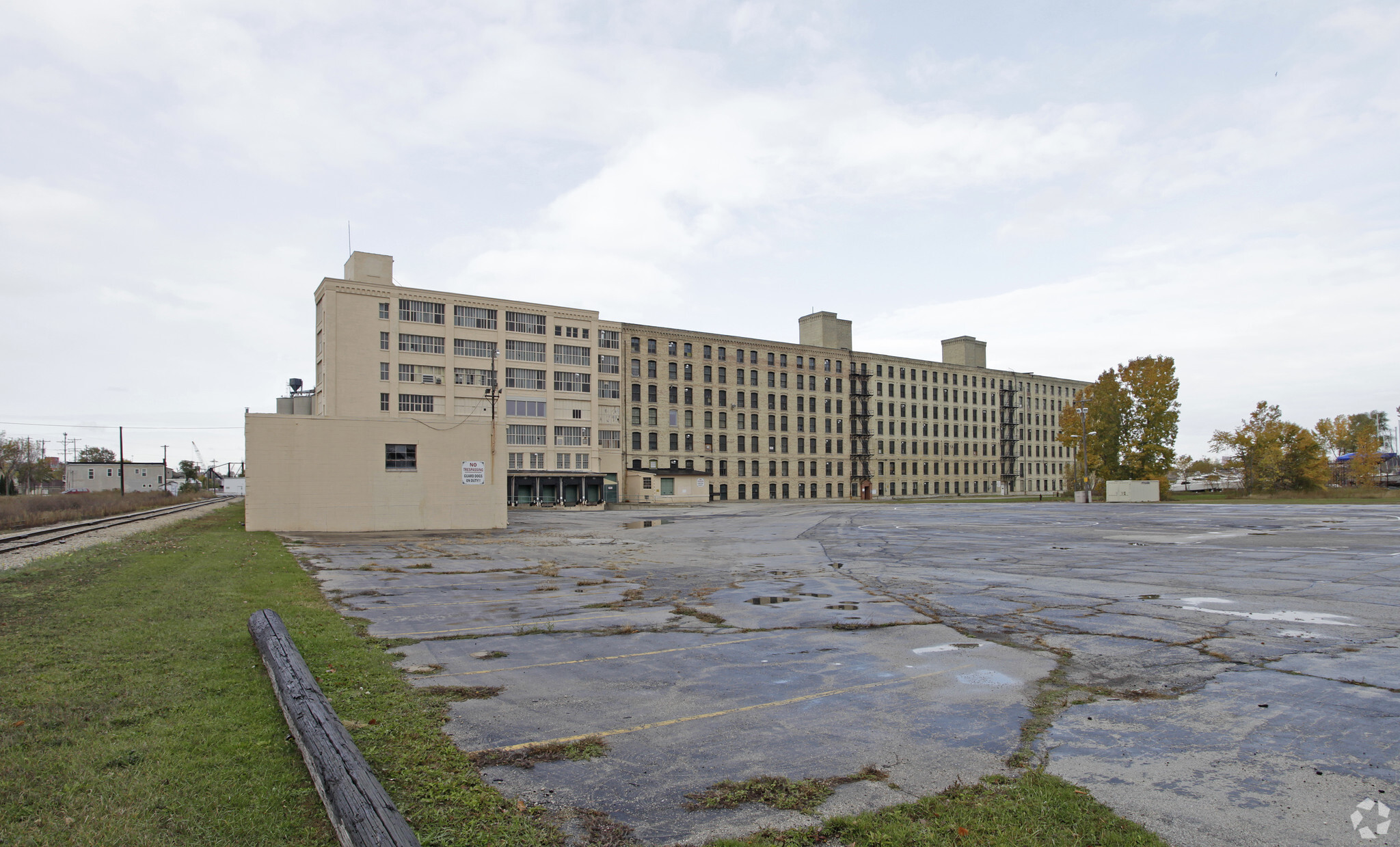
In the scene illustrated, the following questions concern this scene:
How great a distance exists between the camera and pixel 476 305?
75.1m

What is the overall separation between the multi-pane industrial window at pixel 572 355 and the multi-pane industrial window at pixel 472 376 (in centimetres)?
796

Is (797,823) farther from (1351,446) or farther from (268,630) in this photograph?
(1351,446)

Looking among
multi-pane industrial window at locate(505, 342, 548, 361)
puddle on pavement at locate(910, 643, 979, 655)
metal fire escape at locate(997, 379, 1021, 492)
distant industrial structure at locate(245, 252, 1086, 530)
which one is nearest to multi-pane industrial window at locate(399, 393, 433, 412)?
distant industrial structure at locate(245, 252, 1086, 530)

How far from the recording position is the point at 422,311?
7244 cm

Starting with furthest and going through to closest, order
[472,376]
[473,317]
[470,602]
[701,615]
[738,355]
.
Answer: [738,355] → [473,317] → [472,376] → [470,602] → [701,615]

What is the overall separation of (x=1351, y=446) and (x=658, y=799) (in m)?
134

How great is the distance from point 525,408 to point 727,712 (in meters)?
72.3

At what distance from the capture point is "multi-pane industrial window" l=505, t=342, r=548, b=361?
76750 mm

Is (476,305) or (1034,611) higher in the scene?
(476,305)

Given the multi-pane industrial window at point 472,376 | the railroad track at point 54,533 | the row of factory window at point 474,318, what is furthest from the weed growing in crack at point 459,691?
the row of factory window at point 474,318

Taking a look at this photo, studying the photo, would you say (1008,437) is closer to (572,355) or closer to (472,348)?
(572,355)

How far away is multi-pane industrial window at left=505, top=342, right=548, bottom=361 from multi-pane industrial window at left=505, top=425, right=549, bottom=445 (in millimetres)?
7110

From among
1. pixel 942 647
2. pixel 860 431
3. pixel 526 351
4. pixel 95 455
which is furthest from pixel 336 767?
pixel 95 455

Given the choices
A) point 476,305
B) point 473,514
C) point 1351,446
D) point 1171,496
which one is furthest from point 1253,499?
point 476,305
